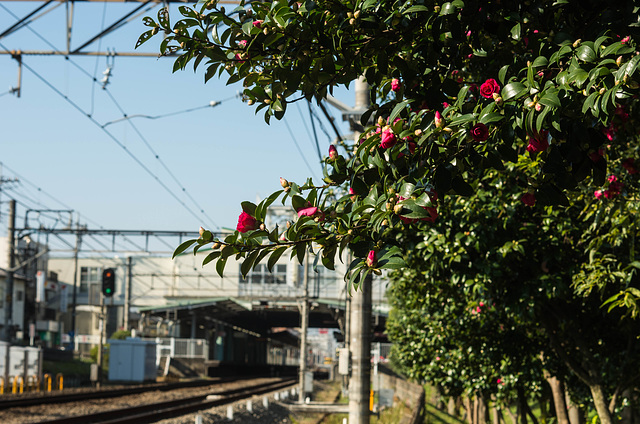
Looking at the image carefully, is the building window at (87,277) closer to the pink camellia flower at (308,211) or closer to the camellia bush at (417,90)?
the camellia bush at (417,90)

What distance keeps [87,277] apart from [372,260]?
7988cm

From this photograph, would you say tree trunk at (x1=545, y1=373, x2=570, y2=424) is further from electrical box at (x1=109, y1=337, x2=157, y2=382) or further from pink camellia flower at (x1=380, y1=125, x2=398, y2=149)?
electrical box at (x1=109, y1=337, x2=157, y2=382)

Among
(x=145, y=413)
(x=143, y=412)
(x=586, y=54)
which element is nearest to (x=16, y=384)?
(x=143, y=412)

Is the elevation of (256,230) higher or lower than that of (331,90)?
lower

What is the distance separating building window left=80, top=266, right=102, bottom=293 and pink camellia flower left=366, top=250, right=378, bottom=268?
77.4m

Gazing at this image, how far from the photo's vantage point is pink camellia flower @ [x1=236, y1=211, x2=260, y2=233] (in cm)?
375

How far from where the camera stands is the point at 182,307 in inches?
2138

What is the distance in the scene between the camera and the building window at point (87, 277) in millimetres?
78562

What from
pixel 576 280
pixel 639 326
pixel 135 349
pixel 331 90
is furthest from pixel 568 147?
pixel 135 349

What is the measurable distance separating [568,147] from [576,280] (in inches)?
196

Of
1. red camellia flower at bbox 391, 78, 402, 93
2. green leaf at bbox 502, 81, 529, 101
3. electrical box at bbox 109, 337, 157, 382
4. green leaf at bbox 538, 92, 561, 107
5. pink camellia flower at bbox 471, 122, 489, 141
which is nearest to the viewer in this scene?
green leaf at bbox 538, 92, 561, 107

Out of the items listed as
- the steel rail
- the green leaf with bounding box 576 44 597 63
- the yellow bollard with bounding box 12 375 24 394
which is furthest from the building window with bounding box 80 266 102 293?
the green leaf with bounding box 576 44 597 63

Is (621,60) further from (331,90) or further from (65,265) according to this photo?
(65,265)

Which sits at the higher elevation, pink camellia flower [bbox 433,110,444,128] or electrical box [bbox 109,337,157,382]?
pink camellia flower [bbox 433,110,444,128]
